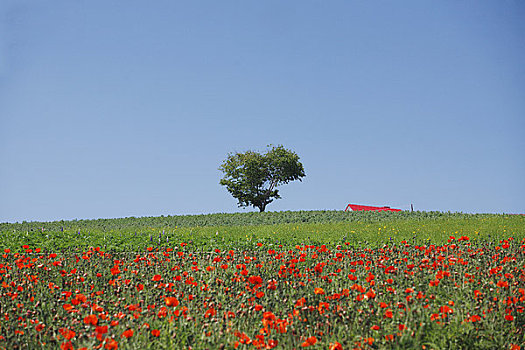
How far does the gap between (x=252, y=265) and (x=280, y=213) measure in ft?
80.7

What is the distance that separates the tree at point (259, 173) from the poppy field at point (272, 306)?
3435cm

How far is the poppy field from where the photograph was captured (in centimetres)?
480

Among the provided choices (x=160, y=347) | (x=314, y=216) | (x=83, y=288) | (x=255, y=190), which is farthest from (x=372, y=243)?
(x=255, y=190)

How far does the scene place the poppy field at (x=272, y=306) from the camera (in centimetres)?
480

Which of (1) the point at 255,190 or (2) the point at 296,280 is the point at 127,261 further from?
(1) the point at 255,190

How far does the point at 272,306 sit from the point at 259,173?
122 ft

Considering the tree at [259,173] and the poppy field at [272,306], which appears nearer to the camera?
the poppy field at [272,306]

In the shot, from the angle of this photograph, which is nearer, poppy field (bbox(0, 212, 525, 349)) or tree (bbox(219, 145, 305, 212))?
poppy field (bbox(0, 212, 525, 349))

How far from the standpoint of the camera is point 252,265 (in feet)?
27.1

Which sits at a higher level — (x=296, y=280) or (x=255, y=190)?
(x=255, y=190)

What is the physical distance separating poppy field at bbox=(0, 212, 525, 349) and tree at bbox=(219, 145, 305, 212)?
34.4 metres

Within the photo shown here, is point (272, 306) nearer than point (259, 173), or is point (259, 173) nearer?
point (272, 306)

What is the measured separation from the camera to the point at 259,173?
43.3 meters

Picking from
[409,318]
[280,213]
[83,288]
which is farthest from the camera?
[280,213]
